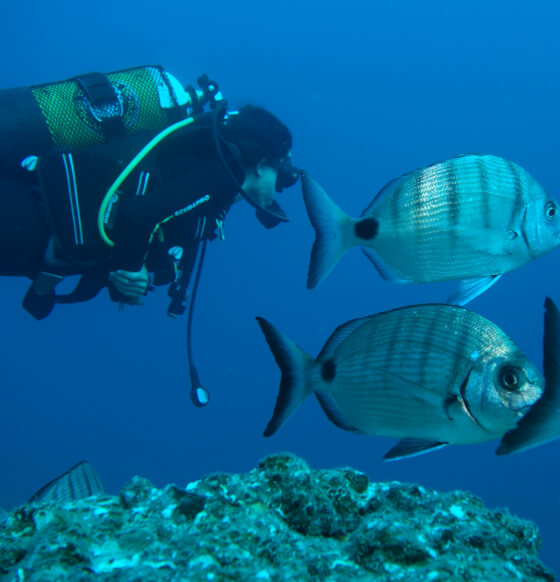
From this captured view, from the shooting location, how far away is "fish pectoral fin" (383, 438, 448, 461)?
4.46ft

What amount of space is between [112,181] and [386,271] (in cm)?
280

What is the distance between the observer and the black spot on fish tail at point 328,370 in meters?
1.60

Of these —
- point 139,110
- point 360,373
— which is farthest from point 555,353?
point 139,110

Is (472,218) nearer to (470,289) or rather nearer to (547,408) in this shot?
(470,289)

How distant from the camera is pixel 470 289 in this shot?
5.69 feet

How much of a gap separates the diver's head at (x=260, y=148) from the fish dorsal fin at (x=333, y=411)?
299 centimetres

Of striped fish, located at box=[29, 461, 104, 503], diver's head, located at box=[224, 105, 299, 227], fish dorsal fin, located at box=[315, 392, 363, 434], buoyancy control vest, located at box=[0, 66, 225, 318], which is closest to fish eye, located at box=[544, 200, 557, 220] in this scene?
fish dorsal fin, located at box=[315, 392, 363, 434]

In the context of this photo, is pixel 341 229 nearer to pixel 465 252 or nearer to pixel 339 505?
pixel 465 252

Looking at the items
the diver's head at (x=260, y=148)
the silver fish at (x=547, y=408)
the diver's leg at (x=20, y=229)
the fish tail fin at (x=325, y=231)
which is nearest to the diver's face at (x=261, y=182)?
the diver's head at (x=260, y=148)

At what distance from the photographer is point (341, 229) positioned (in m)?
1.81

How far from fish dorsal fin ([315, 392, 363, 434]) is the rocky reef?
297 millimetres

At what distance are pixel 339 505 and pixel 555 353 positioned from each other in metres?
1.16

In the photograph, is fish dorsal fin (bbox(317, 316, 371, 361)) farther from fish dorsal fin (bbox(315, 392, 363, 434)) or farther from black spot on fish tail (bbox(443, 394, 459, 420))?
black spot on fish tail (bbox(443, 394, 459, 420))

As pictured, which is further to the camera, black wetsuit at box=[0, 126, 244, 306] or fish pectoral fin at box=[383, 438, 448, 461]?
black wetsuit at box=[0, 126, 244, 306]
